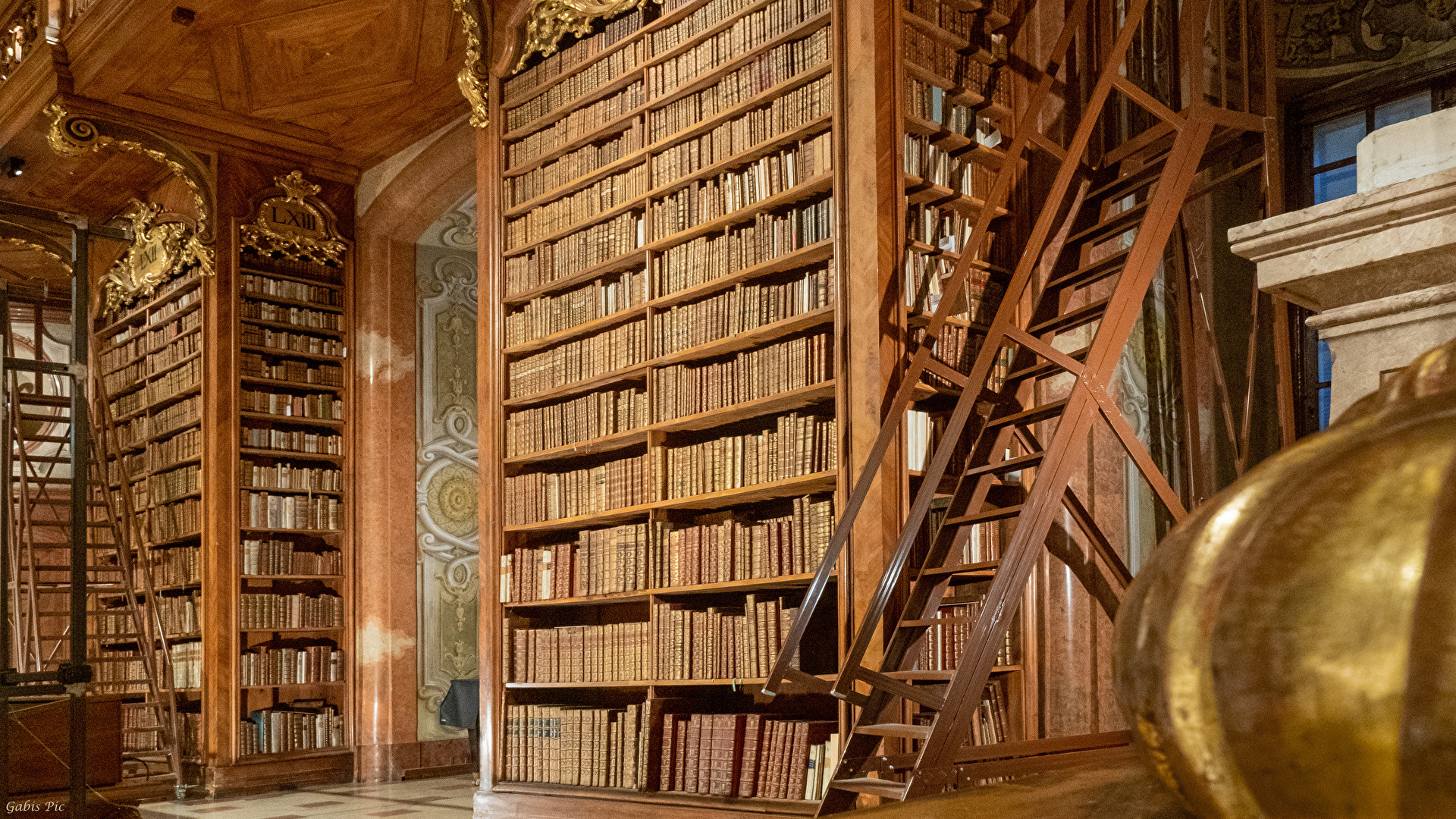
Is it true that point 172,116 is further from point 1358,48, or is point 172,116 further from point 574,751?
point 1358,48

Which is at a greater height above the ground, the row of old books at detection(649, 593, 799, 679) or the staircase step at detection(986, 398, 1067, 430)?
the staircase step at detection(986, 398, 1067, 430)

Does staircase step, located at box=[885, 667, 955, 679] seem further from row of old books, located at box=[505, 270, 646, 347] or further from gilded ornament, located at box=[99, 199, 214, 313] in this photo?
gilded ornament, located at box=[99, 199, 214, 313]

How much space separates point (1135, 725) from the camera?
219 mm

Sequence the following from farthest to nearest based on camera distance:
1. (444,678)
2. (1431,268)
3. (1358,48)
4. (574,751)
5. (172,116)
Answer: (444,678) → (172,116) → (1358,48) → (574,751) → (1431,268)

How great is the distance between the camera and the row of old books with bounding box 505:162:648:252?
17.8ft

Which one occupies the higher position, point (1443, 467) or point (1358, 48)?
point (1358, 48)

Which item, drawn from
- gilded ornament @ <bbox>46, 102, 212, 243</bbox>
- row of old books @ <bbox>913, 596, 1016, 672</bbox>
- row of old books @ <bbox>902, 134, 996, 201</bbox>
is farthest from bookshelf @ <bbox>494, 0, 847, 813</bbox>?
gilded ornament @ <bbox>46, 102, 212, 243</bbox>

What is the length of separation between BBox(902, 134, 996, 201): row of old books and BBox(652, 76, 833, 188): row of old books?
13.2 inches

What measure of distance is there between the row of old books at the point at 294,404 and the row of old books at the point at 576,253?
9.17ft

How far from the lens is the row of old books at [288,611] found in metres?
7.95

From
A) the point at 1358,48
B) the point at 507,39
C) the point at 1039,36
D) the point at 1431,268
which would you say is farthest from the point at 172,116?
the point at 1431,268

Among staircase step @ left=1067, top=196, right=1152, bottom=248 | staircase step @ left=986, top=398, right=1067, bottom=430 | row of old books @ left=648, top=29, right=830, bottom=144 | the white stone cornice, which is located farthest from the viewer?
row of old books @ left=648, top=29, right=830, bottom=144

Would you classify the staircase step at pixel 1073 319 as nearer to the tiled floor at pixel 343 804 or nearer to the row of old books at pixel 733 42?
the row of old books at pixel 733 42

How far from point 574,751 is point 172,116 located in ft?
15.7
